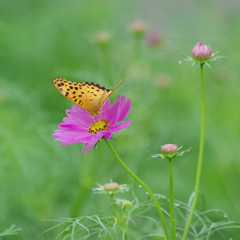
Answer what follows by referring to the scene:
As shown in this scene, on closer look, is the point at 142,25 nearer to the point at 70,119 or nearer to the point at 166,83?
the point at 166,83

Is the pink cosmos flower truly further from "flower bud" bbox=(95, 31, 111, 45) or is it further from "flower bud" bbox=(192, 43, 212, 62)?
"flower bud" bbox=(95, 31, 111, 45)

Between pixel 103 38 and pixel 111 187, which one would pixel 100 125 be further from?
pixel 103 38

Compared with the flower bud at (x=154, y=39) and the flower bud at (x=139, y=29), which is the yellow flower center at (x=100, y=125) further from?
the flower bud at (x=154, y=39)

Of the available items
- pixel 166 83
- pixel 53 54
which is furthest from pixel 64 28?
pixel 166 83

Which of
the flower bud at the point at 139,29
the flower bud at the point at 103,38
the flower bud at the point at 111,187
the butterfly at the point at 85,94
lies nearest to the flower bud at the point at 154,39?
the flower bud at the point at 139,29

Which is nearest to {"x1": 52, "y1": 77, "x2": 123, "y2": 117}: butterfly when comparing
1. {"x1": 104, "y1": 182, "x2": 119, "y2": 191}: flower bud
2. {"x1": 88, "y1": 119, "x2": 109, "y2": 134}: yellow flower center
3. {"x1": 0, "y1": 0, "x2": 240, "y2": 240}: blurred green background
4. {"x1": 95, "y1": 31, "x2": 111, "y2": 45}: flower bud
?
{"x1": 88, "y1": 119, "x2": 109, "y2": 134}: yellow flower center
